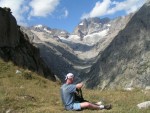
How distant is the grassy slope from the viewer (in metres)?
23.2

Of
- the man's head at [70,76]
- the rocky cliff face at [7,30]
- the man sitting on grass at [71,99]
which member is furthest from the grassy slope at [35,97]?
the rocky cliff face at [7,30]

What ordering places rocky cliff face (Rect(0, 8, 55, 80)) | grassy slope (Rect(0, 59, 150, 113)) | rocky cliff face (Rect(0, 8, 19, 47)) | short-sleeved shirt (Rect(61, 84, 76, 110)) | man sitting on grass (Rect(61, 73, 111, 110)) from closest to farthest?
man sitting on grass (Rect(61, 73, 111, 110)), short-sleeved shirt (Rect(61, 84, 76, 110)), grassy slope (Rect(0, 59, 150, 113)), rocky cliff face (Rect(0, 8, 55, 80)), rocky cliff face (Rect(0, 8, 19, 47))

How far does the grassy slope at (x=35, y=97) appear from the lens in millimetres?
23188

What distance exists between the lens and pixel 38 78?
1467 inches

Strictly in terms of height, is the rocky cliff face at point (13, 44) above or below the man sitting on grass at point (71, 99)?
above

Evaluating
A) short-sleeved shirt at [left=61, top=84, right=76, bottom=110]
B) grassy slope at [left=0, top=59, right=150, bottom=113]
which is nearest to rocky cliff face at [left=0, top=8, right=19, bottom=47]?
grassy slope at [left=0, top=59, right=150, bottom=113]

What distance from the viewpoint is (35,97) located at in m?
27.9

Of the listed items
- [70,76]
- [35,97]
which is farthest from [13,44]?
[70,76]

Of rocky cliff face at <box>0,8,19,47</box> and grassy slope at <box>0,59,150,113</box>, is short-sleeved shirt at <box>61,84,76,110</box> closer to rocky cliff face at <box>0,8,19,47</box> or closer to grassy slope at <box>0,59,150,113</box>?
grassy slope at <box>0,59,150,113</box>

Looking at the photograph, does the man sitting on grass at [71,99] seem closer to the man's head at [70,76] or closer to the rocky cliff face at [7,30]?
the man's head at [70,76]

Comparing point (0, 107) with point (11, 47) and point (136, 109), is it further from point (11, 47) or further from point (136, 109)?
point (11, 47)

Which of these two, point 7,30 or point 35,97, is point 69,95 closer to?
point 35,97

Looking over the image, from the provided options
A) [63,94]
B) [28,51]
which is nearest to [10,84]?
[63,94]

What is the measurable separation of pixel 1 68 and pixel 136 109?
19201 millimetres
